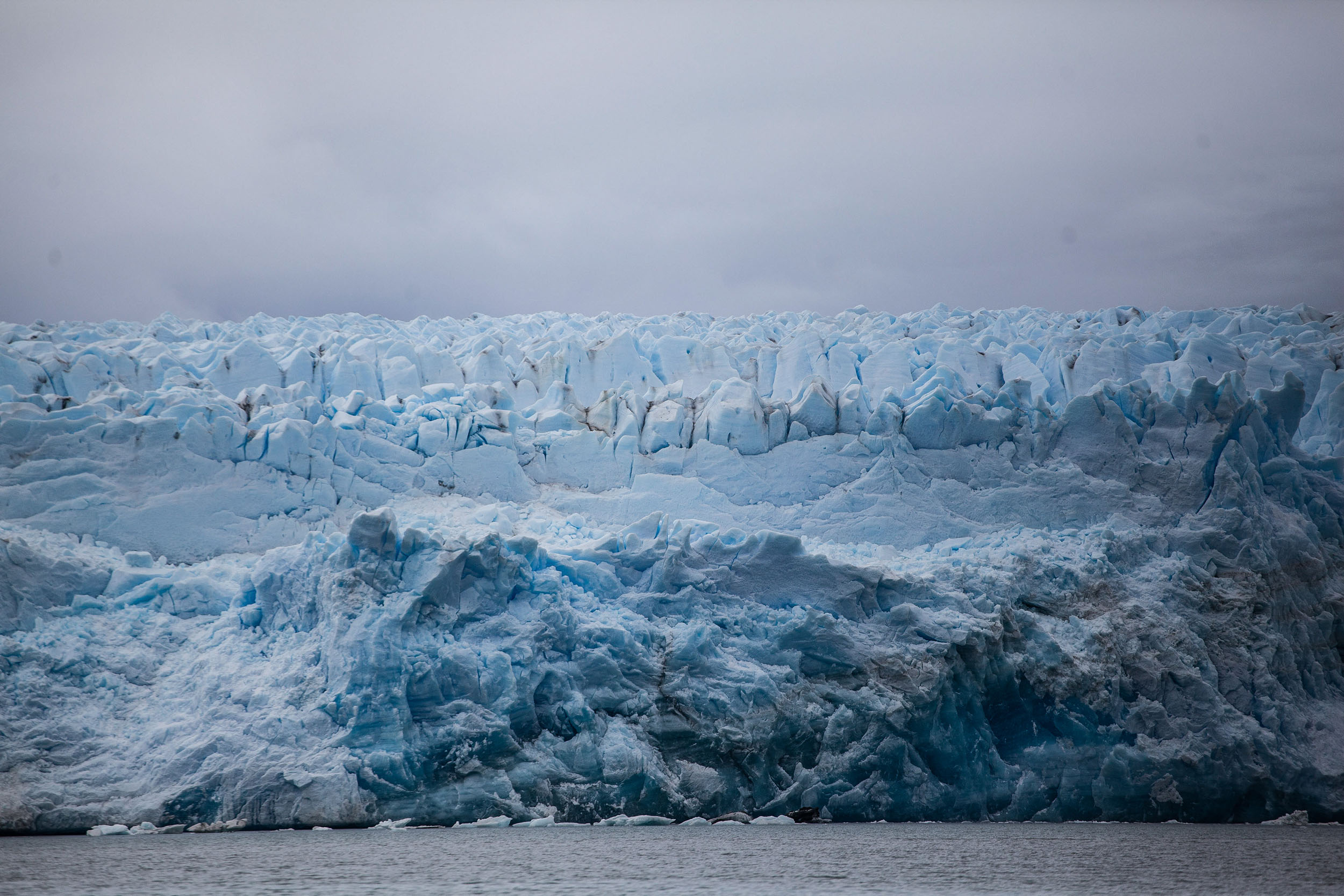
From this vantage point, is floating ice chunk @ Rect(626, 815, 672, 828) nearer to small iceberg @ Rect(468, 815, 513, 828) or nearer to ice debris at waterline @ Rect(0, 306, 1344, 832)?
ice debris at waterline @ Rect(0, 306, 1344, 832)

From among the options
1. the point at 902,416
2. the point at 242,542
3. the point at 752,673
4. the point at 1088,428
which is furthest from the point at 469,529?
the point at 1088,428

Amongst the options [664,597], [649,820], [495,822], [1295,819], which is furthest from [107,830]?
[1295,819]

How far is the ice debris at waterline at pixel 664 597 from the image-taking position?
41.2ft

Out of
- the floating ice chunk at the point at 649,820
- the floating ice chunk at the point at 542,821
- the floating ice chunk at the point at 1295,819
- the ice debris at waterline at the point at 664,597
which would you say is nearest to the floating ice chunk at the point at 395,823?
the ice debris at waterline at the point at 664,597

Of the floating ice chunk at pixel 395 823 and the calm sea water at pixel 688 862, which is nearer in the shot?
A: the calm sea water at pixel 688 862

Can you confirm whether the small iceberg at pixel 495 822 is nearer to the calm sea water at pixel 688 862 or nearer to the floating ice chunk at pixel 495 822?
the floating ice chunk at pixel 495 822

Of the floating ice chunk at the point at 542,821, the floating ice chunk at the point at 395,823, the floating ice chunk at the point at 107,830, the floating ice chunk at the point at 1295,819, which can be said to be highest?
the floating ice chunk at the point at 107,830

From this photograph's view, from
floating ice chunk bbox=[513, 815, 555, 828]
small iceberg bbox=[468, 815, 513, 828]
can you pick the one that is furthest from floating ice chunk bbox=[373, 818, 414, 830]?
floating ice chunk bbox=[513, 815, 555, 828]

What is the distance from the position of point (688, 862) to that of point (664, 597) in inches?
132

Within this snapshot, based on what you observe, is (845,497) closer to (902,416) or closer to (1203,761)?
(902,416)

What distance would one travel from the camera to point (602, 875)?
11.2m

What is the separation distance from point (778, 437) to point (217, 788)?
904 cm

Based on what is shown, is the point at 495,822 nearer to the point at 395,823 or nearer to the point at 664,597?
the point at 395,823

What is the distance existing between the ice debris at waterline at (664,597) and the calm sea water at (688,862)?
0.47 metres
